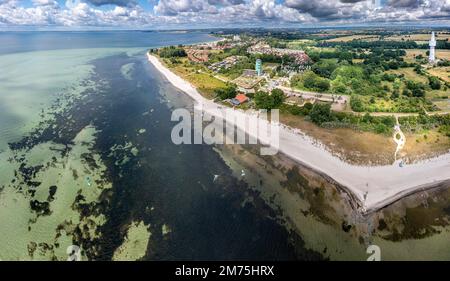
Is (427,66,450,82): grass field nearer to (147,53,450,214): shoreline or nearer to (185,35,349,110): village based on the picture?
(185,35,349,110): village

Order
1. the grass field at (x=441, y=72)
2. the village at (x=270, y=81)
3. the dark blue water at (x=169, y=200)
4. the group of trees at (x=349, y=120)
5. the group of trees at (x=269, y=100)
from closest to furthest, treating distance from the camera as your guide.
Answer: the dark blue water at (x=169, y=200)
the group of trees at (x=349, y=120)
the group of trees at (x=269, y=100)
the village at (x=270, y=81)
the grass field at (x=441, y=72)

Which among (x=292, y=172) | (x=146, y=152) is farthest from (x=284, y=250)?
(x=146, y=152)

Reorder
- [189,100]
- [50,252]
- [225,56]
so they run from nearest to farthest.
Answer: [50,252]
[189,100]
[225,56]

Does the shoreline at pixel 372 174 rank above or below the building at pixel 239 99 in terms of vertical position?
below

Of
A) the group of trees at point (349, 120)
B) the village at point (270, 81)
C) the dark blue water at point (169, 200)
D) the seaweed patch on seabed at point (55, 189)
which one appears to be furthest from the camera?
the village at point (270, 81)

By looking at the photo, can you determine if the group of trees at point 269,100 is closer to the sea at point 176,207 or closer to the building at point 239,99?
the building at point 239,99

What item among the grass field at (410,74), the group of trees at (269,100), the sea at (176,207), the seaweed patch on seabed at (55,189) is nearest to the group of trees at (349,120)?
the group of trees at (269,100)

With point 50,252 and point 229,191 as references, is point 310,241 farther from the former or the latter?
point 50,252

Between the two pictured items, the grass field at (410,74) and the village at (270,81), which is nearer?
the village at (270,81)
